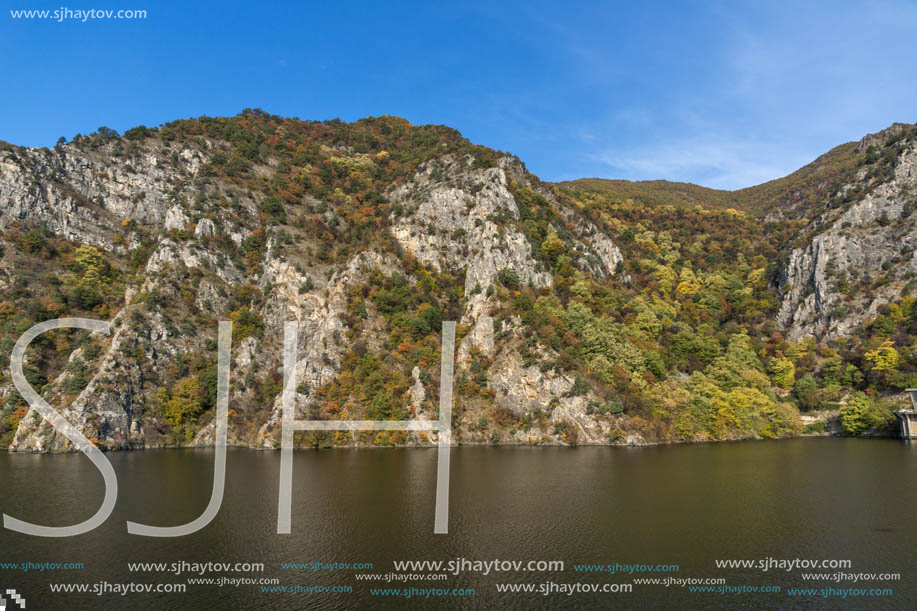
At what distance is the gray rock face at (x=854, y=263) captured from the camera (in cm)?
9669

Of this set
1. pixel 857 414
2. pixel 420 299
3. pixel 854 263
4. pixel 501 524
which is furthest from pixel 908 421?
pixel 420 299

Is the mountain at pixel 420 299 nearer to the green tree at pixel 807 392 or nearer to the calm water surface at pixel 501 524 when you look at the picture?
the green tree at pixel 807 392

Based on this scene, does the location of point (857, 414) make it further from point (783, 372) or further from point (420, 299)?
point (420, 299)

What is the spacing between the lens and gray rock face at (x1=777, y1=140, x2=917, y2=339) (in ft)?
317

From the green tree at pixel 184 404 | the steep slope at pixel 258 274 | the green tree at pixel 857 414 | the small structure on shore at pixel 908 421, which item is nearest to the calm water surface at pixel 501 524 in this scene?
the steep slope at pixel 258 274

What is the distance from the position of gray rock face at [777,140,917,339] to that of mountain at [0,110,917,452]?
1.73 feet

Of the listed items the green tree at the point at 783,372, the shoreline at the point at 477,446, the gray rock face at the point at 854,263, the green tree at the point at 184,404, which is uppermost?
the gray rock face at the point at 854,263

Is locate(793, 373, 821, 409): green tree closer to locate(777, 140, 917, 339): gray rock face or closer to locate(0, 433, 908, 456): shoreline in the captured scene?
locate(0, 433, 908, 456): shoreline

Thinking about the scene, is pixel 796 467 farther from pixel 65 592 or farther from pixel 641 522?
pixel 65 592

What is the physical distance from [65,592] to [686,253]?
146 meters

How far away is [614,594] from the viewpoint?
2148 centimetres

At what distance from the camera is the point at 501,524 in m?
31.5

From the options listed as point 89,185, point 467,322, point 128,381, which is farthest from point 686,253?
point 89,185

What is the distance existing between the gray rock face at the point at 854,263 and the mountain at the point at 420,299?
53 cm
